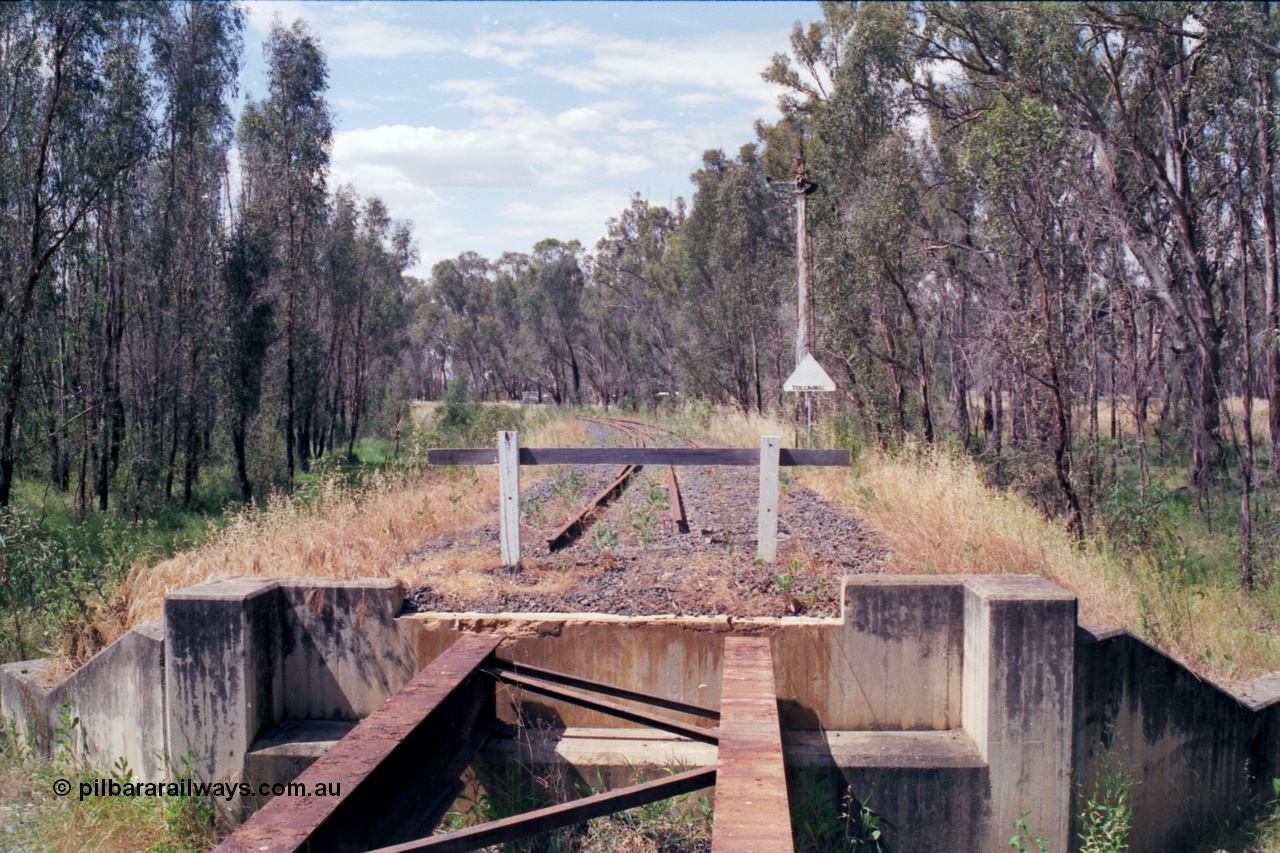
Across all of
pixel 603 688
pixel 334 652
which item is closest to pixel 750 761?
pixel 603 688

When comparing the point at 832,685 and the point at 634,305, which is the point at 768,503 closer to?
the point at 832,685

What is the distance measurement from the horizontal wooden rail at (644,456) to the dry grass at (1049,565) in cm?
99

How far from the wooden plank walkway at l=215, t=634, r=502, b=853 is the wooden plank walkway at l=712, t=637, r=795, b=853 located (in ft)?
4.62

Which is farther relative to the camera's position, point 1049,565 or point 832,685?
point 1049,565

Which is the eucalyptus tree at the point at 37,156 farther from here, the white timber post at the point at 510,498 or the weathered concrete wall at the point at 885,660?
the weathered concrete wall at the point at 885,660

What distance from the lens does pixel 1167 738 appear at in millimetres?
5824

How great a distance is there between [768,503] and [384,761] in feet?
11.7

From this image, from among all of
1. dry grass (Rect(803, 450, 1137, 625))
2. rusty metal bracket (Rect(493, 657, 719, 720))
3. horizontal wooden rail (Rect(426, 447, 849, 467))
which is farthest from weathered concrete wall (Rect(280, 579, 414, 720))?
dry grass (Rect(803, 450, 1137, 625))

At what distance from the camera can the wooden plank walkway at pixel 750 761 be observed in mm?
3299

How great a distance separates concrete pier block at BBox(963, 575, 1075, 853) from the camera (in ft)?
16.5

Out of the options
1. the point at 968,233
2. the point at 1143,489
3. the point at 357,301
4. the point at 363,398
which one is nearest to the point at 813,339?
the point at 968,233

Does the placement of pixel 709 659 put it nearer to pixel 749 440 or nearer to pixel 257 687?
pixel 257 687

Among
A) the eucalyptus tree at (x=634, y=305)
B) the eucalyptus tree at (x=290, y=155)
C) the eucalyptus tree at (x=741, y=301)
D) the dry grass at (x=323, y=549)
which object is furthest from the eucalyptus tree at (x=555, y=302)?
the dry grass at (x=323, y=549)

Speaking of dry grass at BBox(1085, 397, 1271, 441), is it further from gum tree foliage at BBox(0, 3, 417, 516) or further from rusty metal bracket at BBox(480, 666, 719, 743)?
gum tree foliage at BBox(0, 3, 417, 516)
